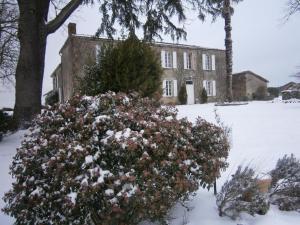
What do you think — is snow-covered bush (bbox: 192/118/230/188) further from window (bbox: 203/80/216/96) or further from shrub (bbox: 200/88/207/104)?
window (bbox: 203/80/216/96)

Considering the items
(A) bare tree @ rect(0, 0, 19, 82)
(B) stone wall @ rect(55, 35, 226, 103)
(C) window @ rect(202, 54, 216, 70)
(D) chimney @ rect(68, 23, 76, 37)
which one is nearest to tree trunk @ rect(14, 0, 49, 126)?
(A) bare tree @ rect(0, 0, 19, 82)

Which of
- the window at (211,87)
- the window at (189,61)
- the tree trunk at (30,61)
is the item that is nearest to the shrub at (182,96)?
the window at (189,61)

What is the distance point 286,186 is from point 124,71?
653 centimetres

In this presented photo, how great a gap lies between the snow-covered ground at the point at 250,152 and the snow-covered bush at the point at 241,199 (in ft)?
0.32

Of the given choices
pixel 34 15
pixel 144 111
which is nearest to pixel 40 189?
pixel 144 111

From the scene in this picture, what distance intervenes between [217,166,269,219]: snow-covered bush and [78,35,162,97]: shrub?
583 centimetres

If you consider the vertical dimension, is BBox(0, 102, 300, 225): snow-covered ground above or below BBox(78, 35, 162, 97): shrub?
below

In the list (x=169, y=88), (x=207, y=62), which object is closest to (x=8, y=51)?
(x=169, y=88)

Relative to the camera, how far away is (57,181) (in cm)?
336

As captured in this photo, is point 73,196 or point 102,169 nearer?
point 73,196

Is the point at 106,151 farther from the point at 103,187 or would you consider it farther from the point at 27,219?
the point at 27,219

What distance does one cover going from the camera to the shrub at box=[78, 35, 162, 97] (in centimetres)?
1005

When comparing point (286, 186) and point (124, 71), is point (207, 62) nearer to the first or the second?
point (124, 71)

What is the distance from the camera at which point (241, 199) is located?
425 centimetres
